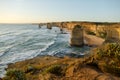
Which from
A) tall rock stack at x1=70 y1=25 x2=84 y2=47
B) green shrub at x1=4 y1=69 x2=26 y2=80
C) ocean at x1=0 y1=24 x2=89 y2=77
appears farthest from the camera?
tall rock stack at x1=70 y1=25 x2=84 y2=47

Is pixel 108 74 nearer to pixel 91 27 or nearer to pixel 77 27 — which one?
pixel 77 27

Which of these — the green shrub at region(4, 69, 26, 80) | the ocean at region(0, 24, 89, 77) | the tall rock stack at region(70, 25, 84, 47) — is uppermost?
the green shrub at region(4, 69, 26, 80)

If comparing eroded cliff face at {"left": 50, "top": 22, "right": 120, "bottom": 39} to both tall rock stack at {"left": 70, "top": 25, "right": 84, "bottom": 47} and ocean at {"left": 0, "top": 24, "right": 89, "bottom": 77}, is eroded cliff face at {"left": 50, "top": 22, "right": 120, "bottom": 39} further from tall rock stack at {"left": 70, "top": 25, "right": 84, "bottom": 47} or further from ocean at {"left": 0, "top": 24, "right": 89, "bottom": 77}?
ocean at {"left": 0, "top": 24, "right": 89, "bottom": 77}

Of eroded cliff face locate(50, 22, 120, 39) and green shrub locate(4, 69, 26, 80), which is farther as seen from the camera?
eroded cliff face locate(50, 22, 120, 39)

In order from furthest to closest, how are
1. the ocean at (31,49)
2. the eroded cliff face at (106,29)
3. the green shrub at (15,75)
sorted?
the eroded cliff face at (106,29)
the ocean at (31,49)
the green shrub at (15,75)

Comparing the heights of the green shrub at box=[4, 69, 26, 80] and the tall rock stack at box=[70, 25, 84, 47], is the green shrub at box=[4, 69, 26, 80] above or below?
above

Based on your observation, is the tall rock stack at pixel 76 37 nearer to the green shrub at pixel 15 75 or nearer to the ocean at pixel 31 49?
the ocean at pixel 31 49

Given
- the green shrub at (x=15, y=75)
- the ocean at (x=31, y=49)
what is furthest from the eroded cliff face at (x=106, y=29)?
the green shrub at (x=15, y=75)

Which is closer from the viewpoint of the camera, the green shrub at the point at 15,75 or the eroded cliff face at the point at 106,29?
the green shrub at the point at 15,75

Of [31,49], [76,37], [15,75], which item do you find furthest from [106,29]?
[15,75]

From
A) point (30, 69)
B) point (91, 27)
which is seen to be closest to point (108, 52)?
point (30, 69)

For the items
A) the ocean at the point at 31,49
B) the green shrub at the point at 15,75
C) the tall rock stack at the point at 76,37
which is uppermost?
the green shrub at the point at 15,75

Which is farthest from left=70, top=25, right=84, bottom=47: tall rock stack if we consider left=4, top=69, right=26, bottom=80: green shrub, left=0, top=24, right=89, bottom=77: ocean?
left=4, top=69, right=26, bottom=80: green shrub

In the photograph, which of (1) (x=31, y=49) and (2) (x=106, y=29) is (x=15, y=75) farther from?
(2) (x=106, y=29)
